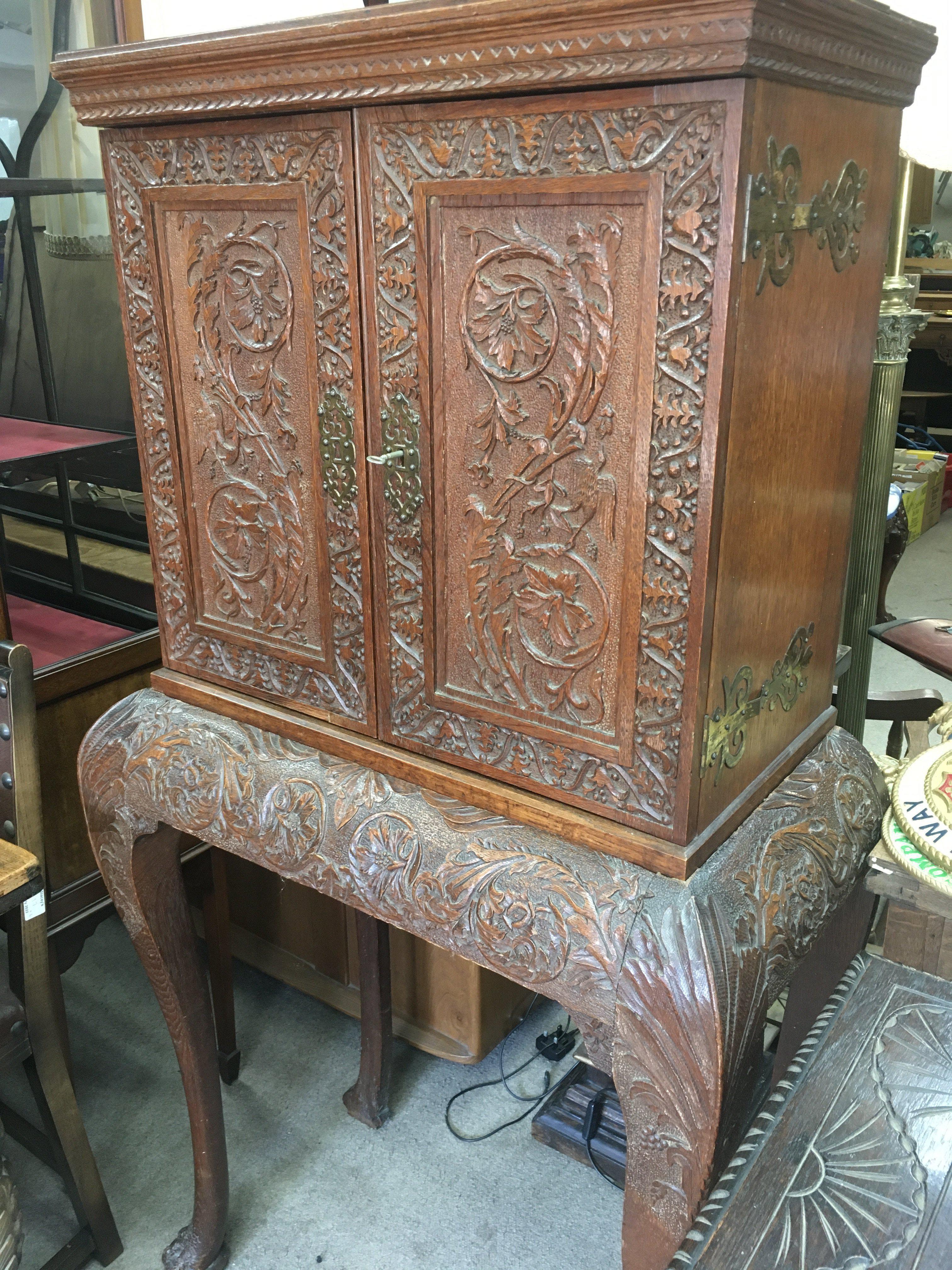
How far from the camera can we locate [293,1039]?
202 centimetres

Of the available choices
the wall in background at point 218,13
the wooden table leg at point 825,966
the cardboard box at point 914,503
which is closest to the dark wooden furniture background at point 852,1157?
the wooden table leg at point 825,966

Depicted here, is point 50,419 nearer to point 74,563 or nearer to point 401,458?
point 74,563

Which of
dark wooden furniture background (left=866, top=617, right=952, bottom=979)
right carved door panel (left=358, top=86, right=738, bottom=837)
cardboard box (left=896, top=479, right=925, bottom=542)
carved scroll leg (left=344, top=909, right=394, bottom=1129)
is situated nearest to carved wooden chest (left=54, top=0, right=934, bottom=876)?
right carved door panel (left=358, top=86, right=738, bottom=837)

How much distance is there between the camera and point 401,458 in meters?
0.98

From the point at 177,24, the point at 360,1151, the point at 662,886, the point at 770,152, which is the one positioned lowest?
the point at 360,1151

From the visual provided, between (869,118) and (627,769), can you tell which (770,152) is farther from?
(627,769)

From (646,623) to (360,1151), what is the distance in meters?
1.31

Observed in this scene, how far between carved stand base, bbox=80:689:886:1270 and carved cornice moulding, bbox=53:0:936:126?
0.63m

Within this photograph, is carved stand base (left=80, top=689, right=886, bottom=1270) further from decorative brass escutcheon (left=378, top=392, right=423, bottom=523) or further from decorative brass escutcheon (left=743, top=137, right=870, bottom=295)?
decorative brass escutcheon (left=743, top=137, right=870, bottom=295)

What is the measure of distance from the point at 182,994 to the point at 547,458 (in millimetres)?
928

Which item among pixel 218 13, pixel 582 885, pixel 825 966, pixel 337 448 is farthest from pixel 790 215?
pixel 218 13

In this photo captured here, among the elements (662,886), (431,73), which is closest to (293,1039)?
(662,886)

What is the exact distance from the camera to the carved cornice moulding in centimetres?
69

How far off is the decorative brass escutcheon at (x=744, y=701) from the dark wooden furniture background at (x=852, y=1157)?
0.27 metres
